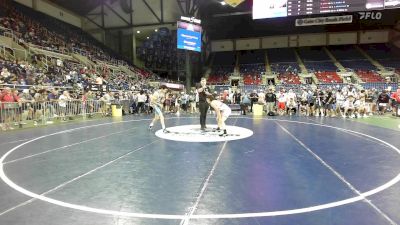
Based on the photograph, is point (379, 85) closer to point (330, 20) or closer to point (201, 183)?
point (330, 20)

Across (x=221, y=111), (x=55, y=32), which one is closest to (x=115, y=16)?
(x=55, y=32)

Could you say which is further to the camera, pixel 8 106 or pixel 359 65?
pixel 359 65

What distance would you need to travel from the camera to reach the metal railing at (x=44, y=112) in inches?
460

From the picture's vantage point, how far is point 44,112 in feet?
43.9

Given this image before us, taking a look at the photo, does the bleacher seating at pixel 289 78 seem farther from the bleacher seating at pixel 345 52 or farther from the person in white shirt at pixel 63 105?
the person in white shirt at pixel 63 105

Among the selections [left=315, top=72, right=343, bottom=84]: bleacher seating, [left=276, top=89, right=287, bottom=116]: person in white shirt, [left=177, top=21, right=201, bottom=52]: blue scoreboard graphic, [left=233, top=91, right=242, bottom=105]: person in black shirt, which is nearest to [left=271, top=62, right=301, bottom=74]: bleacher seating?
[left=315, top=72, right=343, bottom=84]: bleacher seating

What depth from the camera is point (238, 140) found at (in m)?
8.21

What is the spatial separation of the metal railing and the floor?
15.2ft

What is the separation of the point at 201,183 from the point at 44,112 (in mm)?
11291

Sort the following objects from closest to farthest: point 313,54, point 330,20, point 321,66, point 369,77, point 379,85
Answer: point 330,20
point 379,85
point 369,77
point 321,66
point 313,54

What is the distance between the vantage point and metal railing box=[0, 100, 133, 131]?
1168 cm

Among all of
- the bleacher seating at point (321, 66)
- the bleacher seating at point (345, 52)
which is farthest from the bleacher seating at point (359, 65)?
the bleacher seating at point (321, 66)

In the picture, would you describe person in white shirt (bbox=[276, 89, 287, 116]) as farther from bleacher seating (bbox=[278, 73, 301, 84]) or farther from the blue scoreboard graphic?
bleacher seating (bbox=[278, 73, 301, 84])

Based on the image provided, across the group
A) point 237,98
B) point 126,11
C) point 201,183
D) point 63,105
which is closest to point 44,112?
point 63,105
